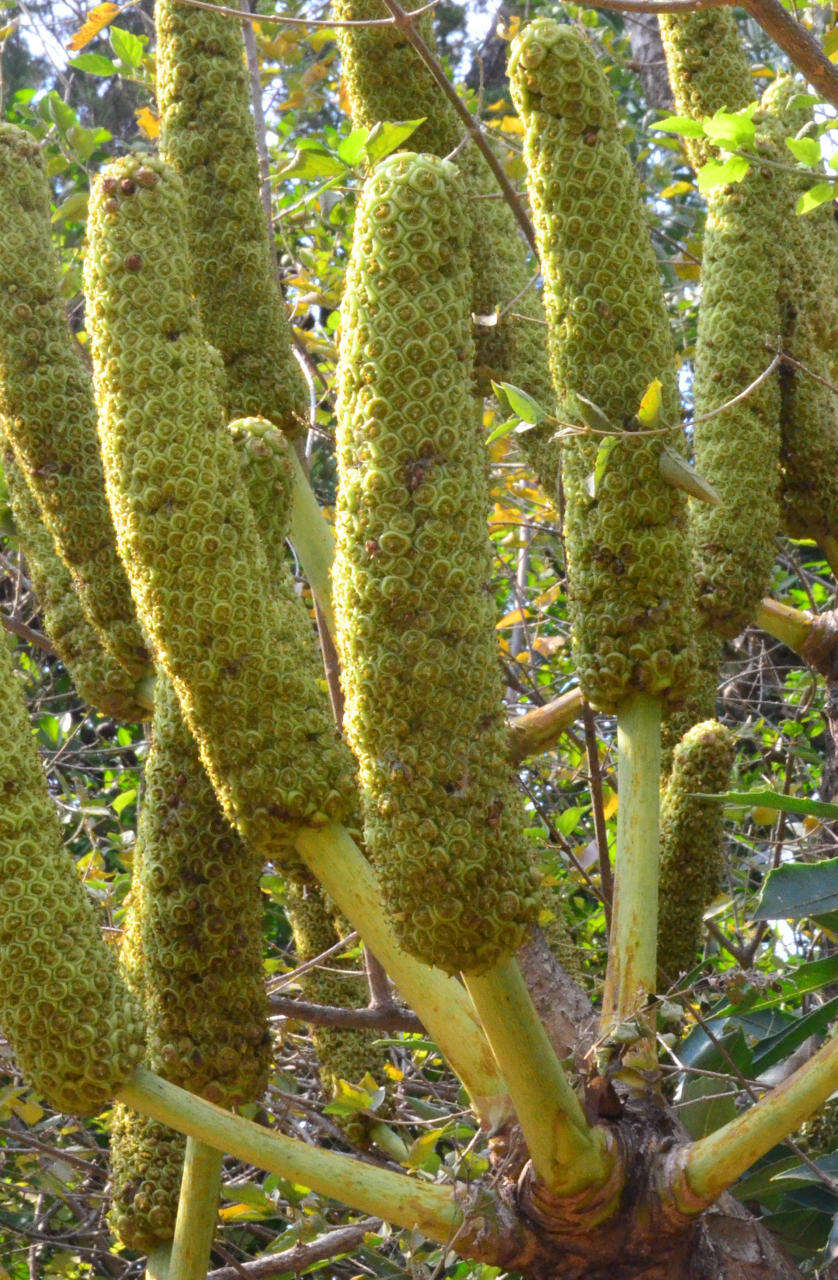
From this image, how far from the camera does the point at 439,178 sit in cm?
153

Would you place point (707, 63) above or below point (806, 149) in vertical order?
above

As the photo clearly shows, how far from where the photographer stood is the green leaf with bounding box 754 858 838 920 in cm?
169

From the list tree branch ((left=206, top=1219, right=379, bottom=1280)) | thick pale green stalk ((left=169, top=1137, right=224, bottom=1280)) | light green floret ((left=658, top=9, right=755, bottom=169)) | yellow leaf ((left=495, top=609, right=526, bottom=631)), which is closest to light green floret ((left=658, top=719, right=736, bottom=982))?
thick pale green stalk ((left=169, top=1137, right=224, bottom=1280))

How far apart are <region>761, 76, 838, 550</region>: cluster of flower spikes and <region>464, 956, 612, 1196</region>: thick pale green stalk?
1110mm

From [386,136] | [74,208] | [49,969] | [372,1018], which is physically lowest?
[372,1018]

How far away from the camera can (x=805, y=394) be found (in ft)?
7.61

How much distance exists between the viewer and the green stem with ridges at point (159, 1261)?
6.85 ft

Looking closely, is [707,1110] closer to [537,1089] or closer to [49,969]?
[537,1089]

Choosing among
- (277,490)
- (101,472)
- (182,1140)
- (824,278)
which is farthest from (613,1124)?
(824,278)

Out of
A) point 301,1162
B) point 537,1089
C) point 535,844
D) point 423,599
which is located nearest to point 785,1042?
point 537,1089

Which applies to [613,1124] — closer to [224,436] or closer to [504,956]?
[504,956]

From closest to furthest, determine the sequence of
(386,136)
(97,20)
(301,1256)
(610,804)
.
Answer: (386,136) → (301,1256) → (97,20) → (610,804)

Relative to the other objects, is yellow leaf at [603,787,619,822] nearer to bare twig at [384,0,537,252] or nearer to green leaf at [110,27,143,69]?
bare twig at [384,0,537,252]

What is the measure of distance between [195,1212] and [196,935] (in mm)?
393
